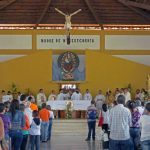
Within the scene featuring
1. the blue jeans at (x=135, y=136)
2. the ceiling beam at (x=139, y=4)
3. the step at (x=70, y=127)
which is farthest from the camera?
the ceiling beam at (x=139, y=4)

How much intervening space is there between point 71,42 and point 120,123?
24079mm

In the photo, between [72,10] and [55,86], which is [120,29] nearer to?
[72,10]

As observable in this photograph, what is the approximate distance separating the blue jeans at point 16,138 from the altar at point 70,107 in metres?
16.1

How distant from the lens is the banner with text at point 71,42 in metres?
36.2

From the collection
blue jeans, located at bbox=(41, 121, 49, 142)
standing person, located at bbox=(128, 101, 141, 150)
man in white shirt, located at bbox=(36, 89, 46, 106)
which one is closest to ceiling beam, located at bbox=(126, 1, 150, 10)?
man in white shirt, located at bbox=(36, 89, 46, 106)

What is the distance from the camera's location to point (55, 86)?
3506cm

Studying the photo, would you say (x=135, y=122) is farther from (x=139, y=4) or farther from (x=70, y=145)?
(x=139, y=4)

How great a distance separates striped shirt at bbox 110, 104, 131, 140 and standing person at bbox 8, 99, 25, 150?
286 cm

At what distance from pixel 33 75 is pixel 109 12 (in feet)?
21.1

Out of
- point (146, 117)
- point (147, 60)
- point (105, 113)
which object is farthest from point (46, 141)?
point (147, 60)

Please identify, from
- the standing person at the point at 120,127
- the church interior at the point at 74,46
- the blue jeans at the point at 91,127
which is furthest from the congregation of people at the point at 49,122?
the church interior at the point at 74,46

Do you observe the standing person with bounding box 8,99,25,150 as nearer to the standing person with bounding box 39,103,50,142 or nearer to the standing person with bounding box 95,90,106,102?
the standing person with bounding box 39,103,50,142

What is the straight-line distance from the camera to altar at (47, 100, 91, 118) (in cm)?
3106

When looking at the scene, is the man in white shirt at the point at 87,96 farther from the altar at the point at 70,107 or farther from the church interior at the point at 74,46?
the altar at the point at 70,107
